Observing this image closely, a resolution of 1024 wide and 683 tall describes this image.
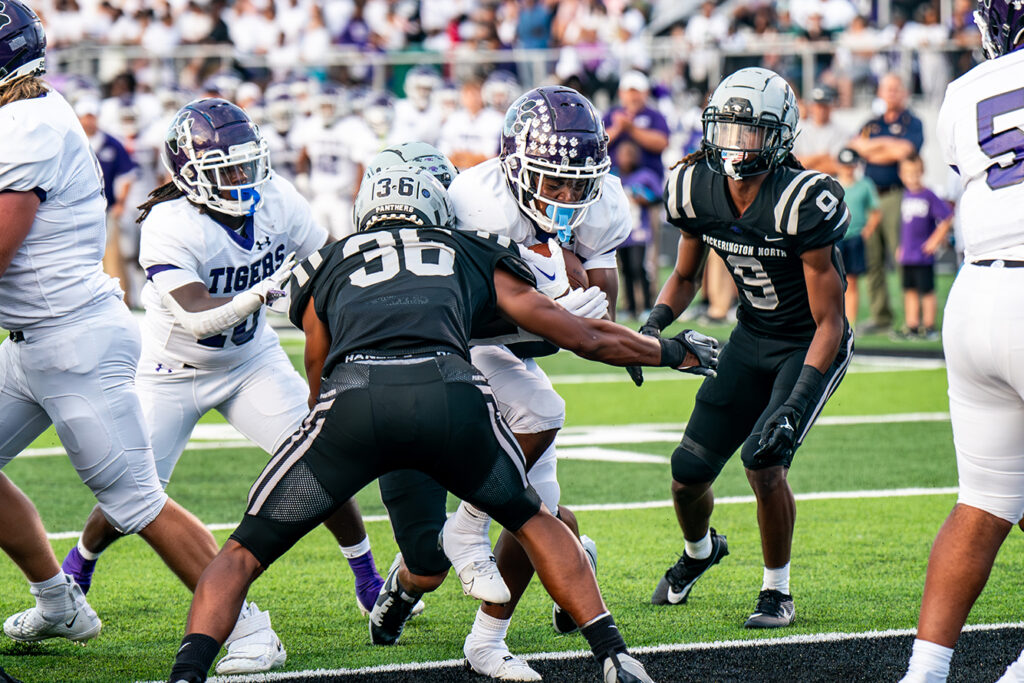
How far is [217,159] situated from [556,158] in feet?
3.94

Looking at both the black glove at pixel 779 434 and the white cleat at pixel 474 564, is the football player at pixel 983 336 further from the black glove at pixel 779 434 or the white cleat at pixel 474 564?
the white cleat at pixel 474 564

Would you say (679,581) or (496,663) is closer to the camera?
(496,663)

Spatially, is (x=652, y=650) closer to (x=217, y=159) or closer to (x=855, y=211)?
(x=217, y=159)

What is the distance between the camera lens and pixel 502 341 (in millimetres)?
4500

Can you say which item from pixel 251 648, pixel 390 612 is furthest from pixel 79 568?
pixel 390 612

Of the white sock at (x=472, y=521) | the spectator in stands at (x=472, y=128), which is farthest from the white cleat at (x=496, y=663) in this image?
the spectator in stands at (x=472, y=128)

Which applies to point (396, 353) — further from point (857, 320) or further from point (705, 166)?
point (857, 320)

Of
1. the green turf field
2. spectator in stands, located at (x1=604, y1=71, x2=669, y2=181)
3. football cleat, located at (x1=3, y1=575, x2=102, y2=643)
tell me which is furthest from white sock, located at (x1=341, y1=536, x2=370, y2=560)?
spectator in stands, located at (x1=604, y1=71, x2=669, y2=181)

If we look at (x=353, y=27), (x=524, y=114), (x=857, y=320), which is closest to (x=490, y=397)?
(x=524, y=114)

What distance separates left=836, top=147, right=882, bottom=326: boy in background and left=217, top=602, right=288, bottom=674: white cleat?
8826 mm

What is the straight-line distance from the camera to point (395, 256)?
3748mm

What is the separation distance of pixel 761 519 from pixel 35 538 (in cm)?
247

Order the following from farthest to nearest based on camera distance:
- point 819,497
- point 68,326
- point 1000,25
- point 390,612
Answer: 1. point 819,497
2. point 390,612
3. point 68,326
4. point 1000,25

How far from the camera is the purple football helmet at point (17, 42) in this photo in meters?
3.95
